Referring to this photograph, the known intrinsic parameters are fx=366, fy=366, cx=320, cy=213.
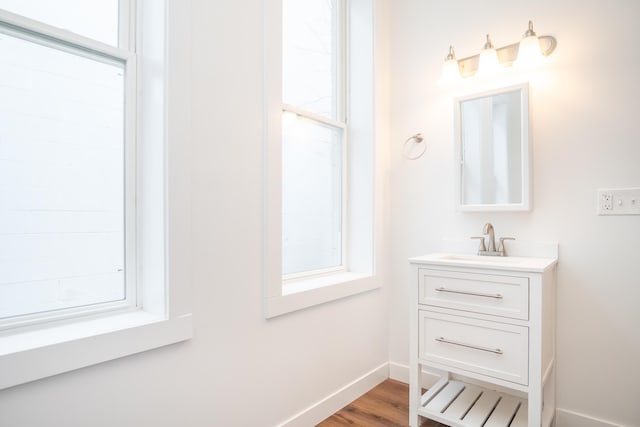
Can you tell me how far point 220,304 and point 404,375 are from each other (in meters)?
1.42

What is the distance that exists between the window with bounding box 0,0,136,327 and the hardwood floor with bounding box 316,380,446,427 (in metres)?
1.21

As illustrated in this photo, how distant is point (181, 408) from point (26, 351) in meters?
0.53

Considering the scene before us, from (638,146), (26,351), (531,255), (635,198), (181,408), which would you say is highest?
(638,146)

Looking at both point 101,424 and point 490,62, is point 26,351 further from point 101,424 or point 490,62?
point 490,62

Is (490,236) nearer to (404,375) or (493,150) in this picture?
(493,150)

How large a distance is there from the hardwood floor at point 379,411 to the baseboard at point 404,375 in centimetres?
7

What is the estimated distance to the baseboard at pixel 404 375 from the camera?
2.15 m

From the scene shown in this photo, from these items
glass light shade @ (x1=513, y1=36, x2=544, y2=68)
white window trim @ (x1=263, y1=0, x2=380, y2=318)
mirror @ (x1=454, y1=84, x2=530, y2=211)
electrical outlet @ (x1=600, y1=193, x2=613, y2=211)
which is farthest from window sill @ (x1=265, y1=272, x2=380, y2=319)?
glass light shade @ (x1=513, y1=36, x2=544, y2=68)

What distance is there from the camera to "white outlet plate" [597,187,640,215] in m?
1.58

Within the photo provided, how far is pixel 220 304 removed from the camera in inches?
54.1

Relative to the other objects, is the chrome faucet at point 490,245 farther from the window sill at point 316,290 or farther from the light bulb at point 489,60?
the light bulb at point 489,60

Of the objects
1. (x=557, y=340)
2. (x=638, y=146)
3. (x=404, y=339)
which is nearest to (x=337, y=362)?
(x=404, y=339)

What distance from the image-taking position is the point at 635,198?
1582 millimetres

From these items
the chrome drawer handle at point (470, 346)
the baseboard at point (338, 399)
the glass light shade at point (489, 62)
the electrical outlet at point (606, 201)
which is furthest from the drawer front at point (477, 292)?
the glass light shade at point (489, 62)
